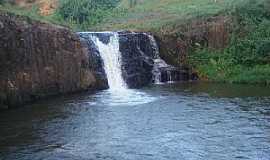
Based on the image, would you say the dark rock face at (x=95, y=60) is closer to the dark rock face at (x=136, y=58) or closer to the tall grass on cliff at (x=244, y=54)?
the dark rock face at (x=136, y=58)

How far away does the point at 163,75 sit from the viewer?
41219mm

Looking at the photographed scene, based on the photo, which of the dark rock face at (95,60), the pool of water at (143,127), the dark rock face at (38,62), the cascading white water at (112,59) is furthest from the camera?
the cascading white water at (112,59)

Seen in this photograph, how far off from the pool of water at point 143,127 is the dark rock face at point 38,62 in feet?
4.33

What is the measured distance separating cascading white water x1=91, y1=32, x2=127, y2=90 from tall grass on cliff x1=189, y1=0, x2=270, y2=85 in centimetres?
579

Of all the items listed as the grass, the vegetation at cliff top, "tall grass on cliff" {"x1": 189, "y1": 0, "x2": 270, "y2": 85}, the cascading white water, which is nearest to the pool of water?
the cascading white water

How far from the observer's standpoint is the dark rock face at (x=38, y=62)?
104 ft

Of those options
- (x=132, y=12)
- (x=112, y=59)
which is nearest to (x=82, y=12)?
(x=132, y=12)

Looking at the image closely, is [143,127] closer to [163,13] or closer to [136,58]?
[136,58]

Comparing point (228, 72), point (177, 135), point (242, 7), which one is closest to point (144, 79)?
point (228, 72)

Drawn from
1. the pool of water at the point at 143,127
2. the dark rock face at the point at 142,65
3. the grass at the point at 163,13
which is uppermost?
the grass at the point at 163,13

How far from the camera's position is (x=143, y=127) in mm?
25438

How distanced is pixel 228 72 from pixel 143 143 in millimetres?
19376

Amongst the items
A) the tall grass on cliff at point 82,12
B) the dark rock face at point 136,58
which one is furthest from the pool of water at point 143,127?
the tall grass on cliff at point 82,12

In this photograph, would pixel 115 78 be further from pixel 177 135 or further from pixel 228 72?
pixel 177 135
